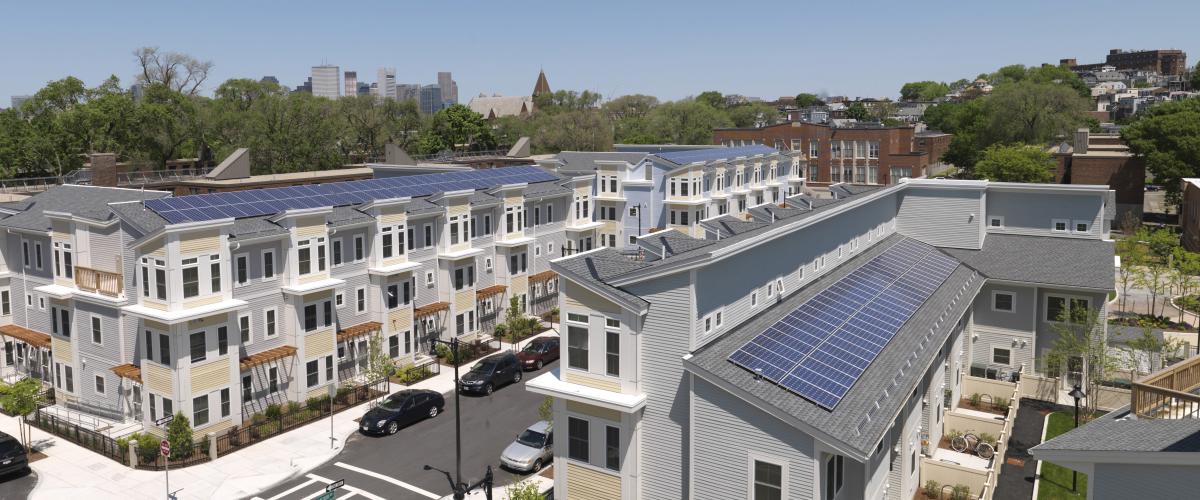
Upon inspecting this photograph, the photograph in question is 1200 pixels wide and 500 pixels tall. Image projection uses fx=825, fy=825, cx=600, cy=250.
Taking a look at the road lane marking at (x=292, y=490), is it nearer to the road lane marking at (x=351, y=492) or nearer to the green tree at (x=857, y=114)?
the road lane marking at (x=351, y=492)

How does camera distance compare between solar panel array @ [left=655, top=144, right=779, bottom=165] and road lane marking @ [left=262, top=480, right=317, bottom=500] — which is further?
solar panel array @ [left=655, top=144, right=779, bottom=165]

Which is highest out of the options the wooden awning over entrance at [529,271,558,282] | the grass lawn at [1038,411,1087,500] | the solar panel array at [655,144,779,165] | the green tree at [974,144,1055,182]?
the solar panel array at [655,144,779,165]

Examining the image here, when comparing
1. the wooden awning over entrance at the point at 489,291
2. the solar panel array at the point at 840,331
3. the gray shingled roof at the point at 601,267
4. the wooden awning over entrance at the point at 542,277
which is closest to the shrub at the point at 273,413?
the wooden awning over entrance at the point at 489,291

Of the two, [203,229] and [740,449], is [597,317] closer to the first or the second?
[740,449]

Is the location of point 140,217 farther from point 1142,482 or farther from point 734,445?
point 1142,482

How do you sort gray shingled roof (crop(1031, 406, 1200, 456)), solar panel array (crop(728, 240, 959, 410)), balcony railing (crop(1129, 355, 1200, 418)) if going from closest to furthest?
gray shingled roof (crop(1031, 406, 1200, 456)) → balcony railing (crop(1129, 355, 1200, 418)) → solar panel array (crop(728, 240, 959, 410))

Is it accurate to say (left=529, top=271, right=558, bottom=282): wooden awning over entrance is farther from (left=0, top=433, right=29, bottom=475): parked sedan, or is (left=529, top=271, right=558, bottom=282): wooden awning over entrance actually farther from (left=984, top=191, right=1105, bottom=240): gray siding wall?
(left=0, top=433, right=29, bottom=475): parked sedan

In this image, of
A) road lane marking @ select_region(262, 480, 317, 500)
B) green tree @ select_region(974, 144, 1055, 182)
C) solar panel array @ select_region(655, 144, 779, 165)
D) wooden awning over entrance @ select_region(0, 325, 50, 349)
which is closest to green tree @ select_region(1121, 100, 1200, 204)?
green tree @ select_region(974, 144, 1055, 182)
